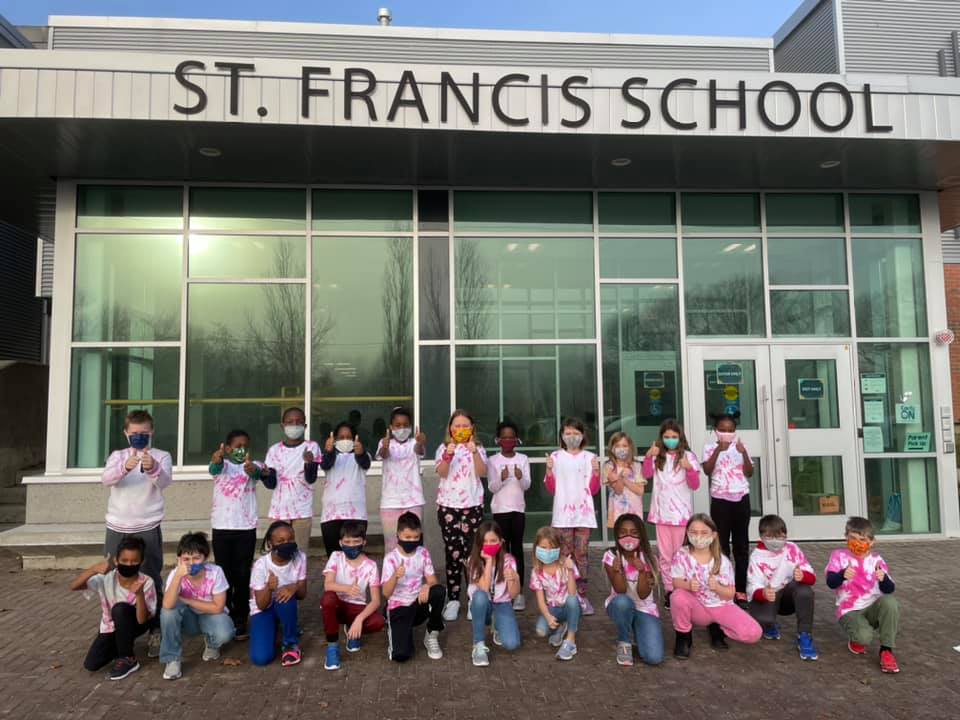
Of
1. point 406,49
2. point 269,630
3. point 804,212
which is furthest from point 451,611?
point 406,49

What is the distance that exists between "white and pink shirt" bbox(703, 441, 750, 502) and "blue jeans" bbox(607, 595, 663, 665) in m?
1.72

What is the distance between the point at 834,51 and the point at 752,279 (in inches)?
332

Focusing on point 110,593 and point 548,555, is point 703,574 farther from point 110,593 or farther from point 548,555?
point 110,593

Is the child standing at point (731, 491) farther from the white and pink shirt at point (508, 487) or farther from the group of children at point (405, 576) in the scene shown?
the white and pink shirt at point (508, 487)

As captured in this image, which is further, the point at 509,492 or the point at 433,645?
the point at 509,492

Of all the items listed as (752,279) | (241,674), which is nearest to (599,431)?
(752,279)

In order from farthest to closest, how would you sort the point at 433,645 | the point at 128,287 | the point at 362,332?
the point at 362,332 < the point at 128,287 < the point at 433,645

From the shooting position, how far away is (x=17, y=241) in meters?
16.2

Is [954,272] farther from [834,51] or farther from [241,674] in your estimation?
[241,674]

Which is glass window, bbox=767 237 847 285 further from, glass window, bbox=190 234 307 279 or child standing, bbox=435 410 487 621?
glass window, bbox=190 234 307 279

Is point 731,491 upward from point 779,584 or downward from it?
upward

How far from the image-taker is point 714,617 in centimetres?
488

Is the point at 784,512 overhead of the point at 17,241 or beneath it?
beneath

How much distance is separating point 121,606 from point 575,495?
11.2 ft
